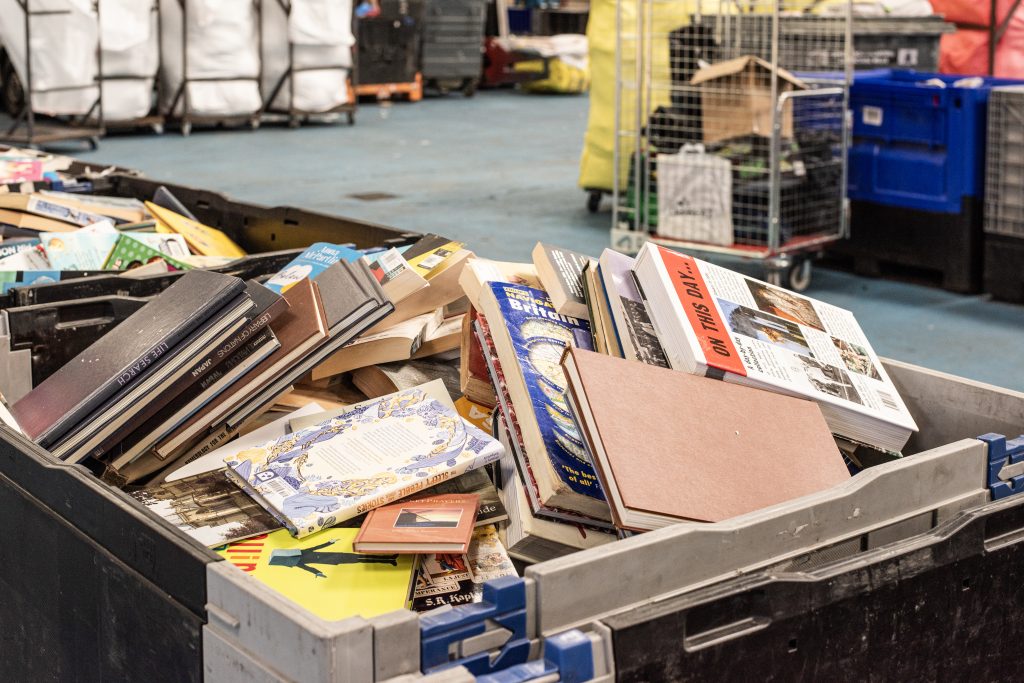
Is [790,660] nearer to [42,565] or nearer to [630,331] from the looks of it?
[630,331]

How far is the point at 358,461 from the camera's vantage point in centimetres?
157

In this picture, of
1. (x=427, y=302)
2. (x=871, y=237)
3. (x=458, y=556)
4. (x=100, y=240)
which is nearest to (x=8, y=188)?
(x=100, y=240)

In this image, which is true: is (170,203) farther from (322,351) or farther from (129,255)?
(322,351)

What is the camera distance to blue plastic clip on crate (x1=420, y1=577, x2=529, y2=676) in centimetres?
107

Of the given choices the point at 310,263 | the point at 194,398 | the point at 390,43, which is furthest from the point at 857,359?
the point at 390,43

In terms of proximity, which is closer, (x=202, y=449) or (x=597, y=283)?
(x=597, y=283)

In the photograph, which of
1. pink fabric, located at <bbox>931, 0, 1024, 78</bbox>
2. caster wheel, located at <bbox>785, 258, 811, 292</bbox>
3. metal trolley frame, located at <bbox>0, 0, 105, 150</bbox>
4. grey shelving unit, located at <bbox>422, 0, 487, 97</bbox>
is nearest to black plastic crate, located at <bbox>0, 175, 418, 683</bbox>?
caster wheel, located at <bbox>785, 258, 811, 292</bbox>

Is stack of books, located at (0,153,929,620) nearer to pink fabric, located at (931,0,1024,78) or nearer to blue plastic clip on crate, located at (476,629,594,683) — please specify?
blue plastic clip on crate, located at (476,629,594,683)

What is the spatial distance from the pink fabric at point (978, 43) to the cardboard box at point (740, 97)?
9.12 ft

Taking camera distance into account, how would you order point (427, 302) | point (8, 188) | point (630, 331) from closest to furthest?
point (630, 331)
point (427, 302)
point (8, 188)

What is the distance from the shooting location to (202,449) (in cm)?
184

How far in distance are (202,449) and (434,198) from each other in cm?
557

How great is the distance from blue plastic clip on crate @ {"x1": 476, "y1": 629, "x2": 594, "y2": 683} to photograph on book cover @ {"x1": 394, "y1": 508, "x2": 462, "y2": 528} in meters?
0.36

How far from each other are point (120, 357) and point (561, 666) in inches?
36.8
